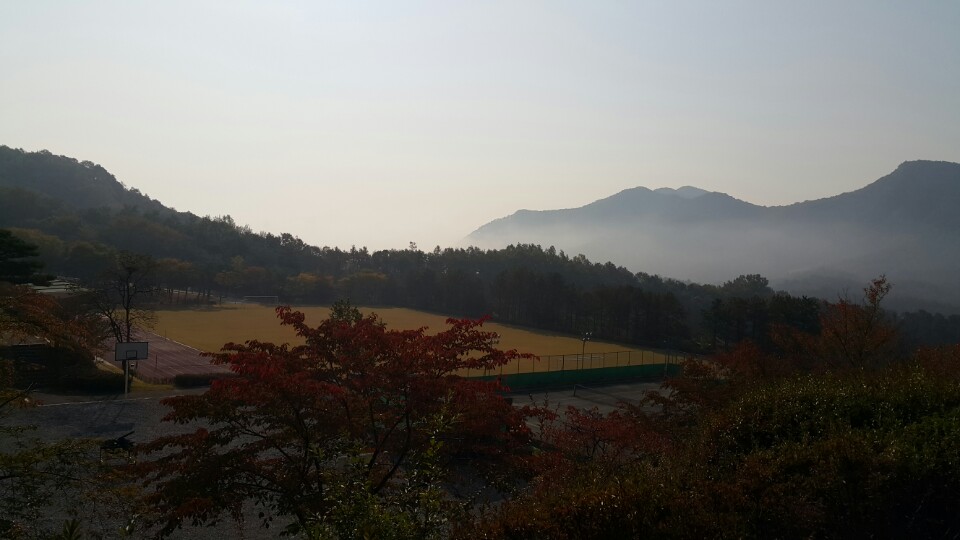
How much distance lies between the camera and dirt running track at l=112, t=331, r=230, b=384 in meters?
29.2

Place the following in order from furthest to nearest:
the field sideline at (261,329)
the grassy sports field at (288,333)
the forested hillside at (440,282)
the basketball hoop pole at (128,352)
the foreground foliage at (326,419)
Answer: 1. the forested hillside at (440,282)
2. the field sideline at (261,329)
3. the grassy sports field at (288,333)
4. the basketball hoop pole at (128,352)
5. the foreground foliage at (326,419)

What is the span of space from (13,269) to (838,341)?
2865cm

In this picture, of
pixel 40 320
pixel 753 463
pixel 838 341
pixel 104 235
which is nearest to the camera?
pixel 753 463

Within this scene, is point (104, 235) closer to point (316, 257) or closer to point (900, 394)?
point (316, 257)

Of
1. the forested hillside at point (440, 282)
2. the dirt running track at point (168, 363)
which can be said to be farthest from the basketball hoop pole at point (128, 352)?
the forested hillside at point (440, 282)

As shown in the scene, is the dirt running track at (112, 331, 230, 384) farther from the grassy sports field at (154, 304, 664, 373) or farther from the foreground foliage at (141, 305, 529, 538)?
the foreground foliage at (141, 305, 529, 538)

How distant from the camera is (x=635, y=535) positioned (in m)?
4.55

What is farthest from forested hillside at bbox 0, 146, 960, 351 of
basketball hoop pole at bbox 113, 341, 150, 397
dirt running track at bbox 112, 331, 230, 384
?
basketball hoop pole at bbox 113, 341, 150, 397

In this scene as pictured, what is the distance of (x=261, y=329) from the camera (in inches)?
1911

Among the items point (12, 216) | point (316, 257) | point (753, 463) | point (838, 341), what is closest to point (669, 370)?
point (838, 341)

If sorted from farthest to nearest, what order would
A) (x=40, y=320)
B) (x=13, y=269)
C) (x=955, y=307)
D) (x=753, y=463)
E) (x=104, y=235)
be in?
(x=955, y=307), (x=104, y=235), (x=13, y=269), (x=40, y=320), (x=753, y=463)

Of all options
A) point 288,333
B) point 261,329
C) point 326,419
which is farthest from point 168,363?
point 326,419

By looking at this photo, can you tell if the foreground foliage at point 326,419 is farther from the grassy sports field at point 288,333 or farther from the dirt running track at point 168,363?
the grassy sports field at point 288,333

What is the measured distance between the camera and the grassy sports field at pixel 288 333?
40.8 metres
